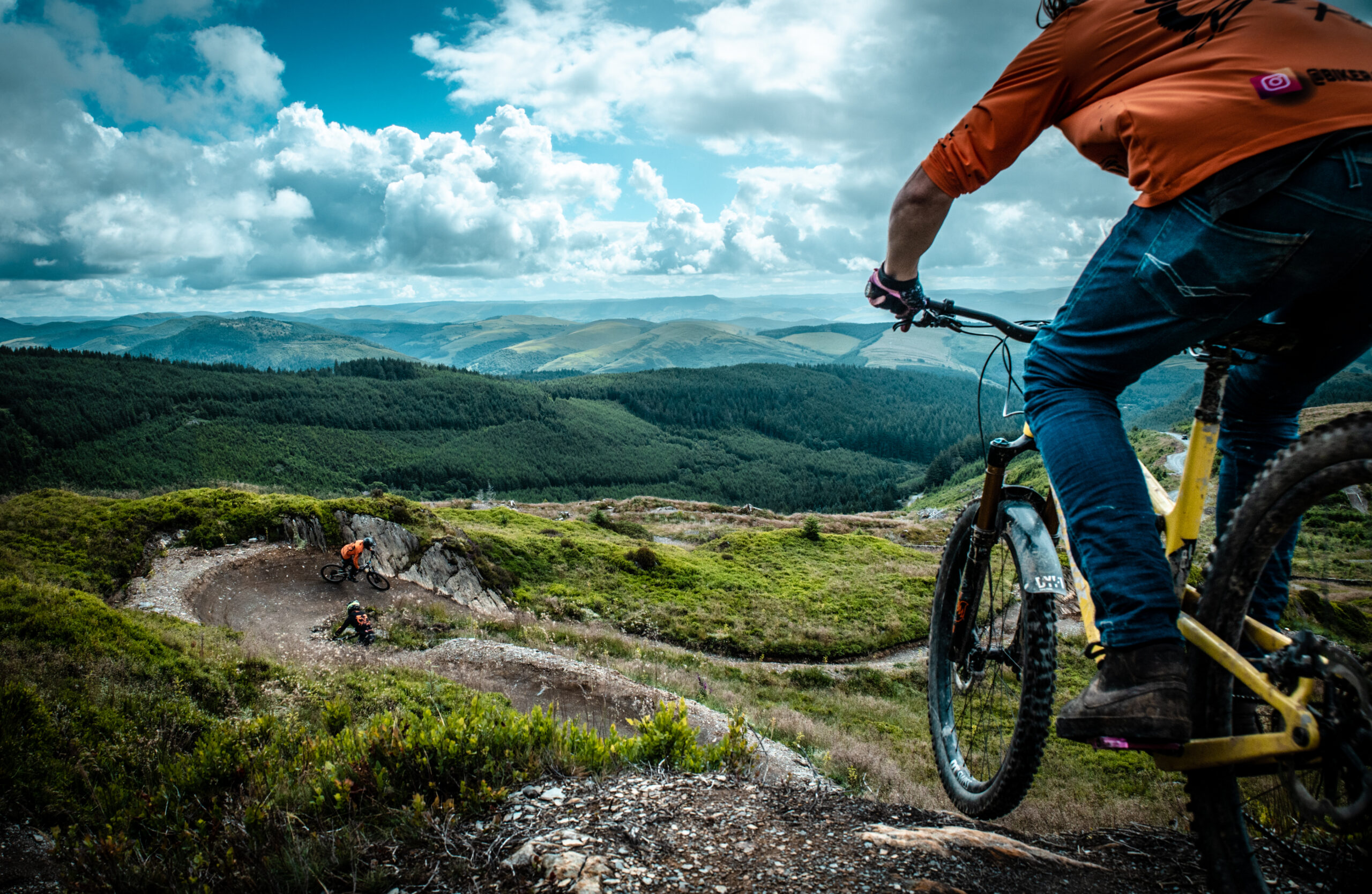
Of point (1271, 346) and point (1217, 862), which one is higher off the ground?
point (1271, 346)

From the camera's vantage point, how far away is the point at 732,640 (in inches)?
944

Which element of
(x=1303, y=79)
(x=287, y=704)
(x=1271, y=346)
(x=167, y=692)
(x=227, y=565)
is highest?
(x=1303, y=79)

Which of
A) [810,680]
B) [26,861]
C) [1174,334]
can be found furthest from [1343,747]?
[810,680]

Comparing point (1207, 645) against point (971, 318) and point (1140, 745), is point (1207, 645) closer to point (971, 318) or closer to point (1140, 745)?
point (1140, 745)

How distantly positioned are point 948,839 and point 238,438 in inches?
7995

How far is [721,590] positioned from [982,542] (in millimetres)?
27287

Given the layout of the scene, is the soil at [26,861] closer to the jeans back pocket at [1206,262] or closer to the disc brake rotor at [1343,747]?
the disc brake rotor at [1343,747]

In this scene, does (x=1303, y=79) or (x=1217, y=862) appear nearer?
(x=1303, y=79)

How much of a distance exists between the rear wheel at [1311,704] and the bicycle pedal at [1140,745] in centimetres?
14

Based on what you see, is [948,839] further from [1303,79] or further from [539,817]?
[1303,79]

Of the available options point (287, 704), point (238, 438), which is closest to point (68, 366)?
point (238, 438)

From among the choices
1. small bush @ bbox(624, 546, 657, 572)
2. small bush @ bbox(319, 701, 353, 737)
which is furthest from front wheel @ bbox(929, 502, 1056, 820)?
small bush @ bbox(624, 546, 657, 572)

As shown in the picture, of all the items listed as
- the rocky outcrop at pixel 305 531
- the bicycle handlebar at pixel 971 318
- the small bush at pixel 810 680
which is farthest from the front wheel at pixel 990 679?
the rocky outcrop at pixel 305 531

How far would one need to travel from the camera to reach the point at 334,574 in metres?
19.5
